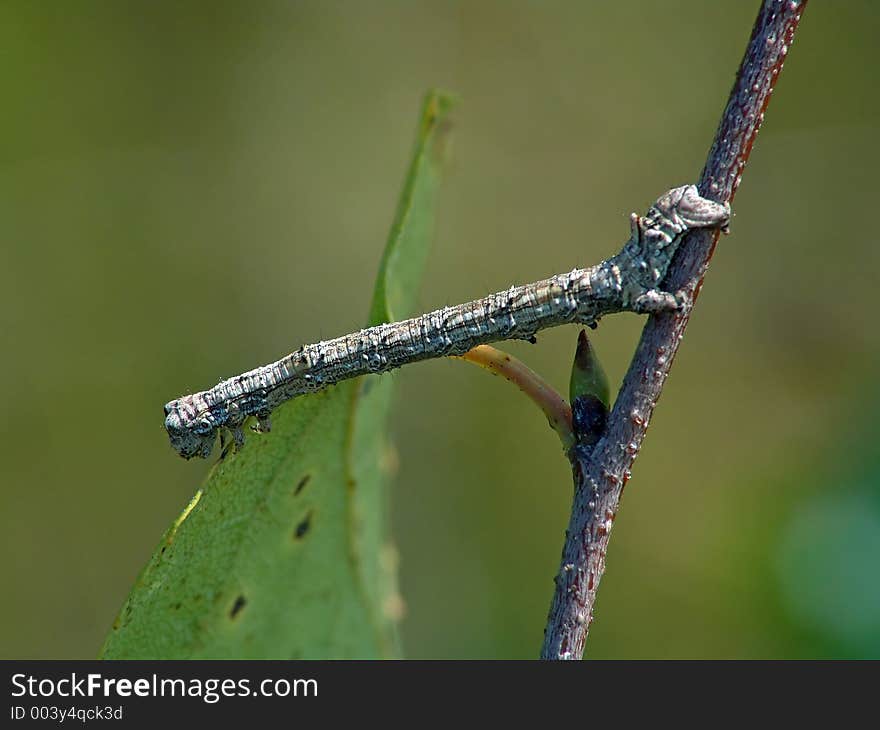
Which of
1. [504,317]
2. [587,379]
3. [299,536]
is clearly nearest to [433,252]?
[504,317]

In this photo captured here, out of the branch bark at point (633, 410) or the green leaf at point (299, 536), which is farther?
the green leaf at point (299, 536)

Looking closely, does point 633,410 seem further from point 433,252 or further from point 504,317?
point 433,252

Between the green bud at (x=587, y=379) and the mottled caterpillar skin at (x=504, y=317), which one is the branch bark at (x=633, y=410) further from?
the mottled caterpillar skin at (x=504, y=317)

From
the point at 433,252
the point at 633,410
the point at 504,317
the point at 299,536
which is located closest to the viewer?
the point at 633,410

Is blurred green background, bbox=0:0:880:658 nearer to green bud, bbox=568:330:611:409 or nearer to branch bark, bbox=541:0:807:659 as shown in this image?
branch bark, bbox=541:0:807:659

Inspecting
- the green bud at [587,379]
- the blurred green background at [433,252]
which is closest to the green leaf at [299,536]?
the green bud at [587,379]

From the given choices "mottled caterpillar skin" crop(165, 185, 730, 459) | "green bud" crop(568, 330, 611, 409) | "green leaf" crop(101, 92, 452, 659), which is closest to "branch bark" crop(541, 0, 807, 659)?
"green bud" crop(568, 330, 611, 409)
